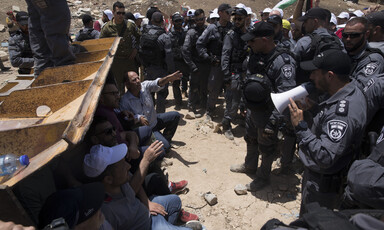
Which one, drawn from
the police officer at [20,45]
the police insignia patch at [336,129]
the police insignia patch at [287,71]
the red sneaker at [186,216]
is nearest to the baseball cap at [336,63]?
the police insignia patch at [336,129]

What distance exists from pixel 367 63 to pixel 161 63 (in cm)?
390

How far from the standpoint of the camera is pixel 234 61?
483cm

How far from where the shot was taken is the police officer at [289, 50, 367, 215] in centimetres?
194

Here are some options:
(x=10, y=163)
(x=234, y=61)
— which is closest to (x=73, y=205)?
(x=10, y=163)

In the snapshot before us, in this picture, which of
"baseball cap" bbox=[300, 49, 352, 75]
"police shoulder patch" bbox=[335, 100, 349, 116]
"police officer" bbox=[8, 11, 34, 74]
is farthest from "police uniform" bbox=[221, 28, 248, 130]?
"police officer" bbox=[8, 11, 34, 74]

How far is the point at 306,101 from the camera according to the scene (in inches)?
96.0

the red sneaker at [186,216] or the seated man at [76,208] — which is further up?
the seated man at [76,208]

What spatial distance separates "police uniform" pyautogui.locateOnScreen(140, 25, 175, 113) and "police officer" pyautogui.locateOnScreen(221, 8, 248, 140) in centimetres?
129

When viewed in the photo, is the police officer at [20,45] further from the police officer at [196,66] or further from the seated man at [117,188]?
the seated man at [117,188]

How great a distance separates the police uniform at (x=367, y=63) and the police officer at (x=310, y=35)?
1.63 feet

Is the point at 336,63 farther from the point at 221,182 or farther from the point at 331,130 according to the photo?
the point at 221,182

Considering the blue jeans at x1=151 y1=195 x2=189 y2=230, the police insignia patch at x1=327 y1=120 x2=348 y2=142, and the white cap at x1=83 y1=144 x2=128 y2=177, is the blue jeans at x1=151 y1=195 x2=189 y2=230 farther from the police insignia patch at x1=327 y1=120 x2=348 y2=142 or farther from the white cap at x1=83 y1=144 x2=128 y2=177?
the police insignia patch at x1=327 y1=120 x2=348 y2=142

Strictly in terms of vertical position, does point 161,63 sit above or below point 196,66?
above

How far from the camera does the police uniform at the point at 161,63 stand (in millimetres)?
5293
